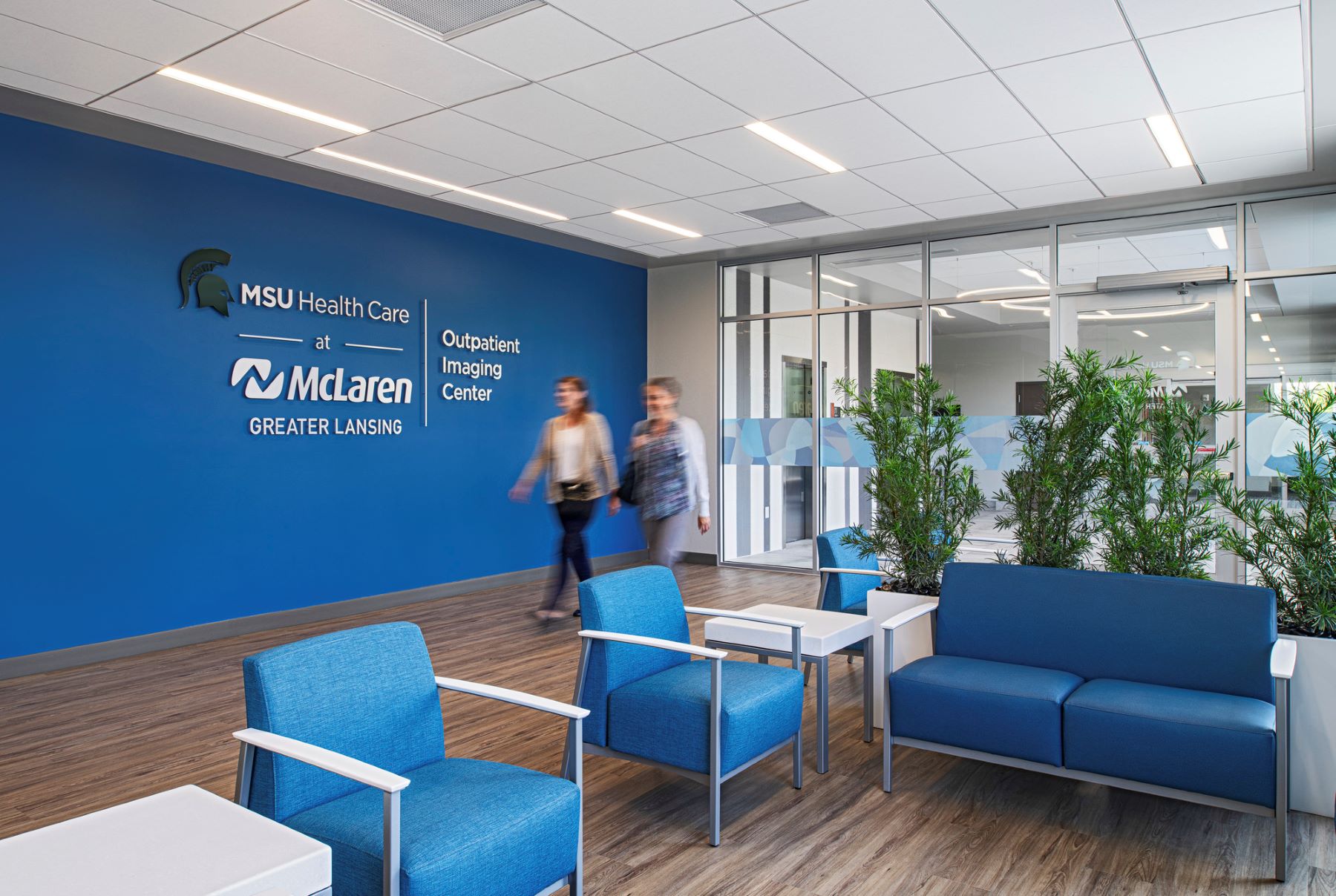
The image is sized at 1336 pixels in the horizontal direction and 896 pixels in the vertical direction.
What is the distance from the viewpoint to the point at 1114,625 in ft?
10.1

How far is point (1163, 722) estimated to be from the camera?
2.61 metres

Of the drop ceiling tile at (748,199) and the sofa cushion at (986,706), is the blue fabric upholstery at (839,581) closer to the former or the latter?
the sofa cushion at (986,706)

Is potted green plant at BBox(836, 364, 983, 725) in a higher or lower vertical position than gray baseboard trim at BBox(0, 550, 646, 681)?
higher

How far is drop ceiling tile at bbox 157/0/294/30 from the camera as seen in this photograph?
3.31 metres

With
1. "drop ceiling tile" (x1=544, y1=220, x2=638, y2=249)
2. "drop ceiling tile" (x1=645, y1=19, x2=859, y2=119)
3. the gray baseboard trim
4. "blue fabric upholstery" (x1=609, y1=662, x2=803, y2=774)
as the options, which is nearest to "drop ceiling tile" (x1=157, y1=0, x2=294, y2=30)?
"drop ceiling tile" (x1=645, y1=19, x2=859, y2=119)

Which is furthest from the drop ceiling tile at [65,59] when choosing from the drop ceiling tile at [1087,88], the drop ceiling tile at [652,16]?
the drop ceiling tile at [1087,88]

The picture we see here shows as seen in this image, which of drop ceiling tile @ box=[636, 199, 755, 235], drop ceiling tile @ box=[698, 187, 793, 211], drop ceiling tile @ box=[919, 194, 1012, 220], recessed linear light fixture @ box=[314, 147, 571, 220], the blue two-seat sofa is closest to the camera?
the blue two-seat sofa

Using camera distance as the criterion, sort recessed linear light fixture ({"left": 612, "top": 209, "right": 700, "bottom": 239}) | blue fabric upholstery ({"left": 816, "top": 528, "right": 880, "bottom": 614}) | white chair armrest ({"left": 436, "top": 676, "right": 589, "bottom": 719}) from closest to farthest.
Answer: white chair armrest ({"left": 436, "top": 676, "right": 589, "bottom": 719}) < blue fabric upholstery ({"left": 816, "top": 528, "right": 880, "bottom": 614}) < recessed linear light fixture ({"left": 612, "top": 209, "right": 700, "bottom": 239})

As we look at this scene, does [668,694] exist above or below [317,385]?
below

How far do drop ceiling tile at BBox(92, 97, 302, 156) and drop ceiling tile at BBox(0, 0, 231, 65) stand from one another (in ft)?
2.53

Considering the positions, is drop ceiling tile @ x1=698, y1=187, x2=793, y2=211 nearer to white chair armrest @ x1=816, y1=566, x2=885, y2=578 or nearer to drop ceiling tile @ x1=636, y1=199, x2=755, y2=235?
drop ceiling tile @ x1=636, y1=199, x2=755, y2=235

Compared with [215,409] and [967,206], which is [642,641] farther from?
[967,206]

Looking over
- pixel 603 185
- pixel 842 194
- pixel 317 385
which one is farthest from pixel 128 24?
pixel 842 194

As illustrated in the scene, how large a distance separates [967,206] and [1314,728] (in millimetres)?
4334
